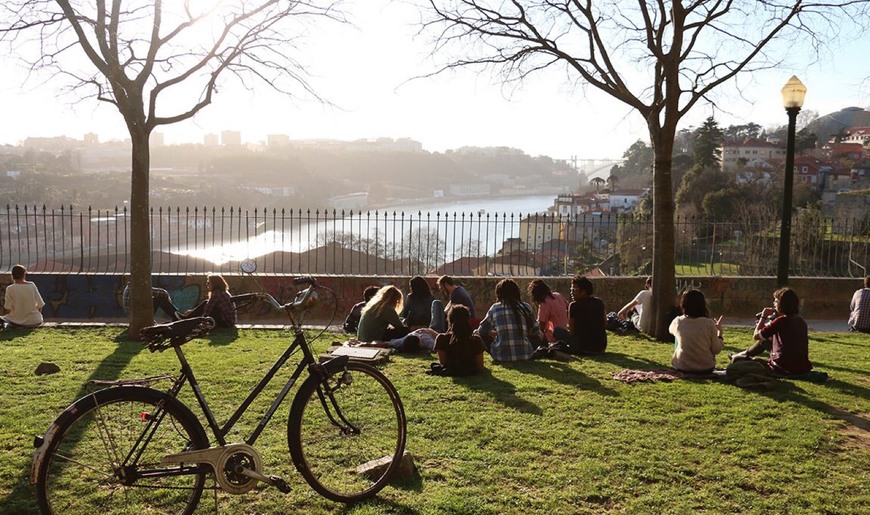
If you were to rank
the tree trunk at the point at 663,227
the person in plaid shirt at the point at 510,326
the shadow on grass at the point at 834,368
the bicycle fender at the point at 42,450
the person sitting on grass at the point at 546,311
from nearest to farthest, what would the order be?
the bicycle fender at the point at 42,450, the shadow on grass at the point at 834,368, the person in plaid shirt at the point at 510,326, the person sitting on grass at the point at 546,311, the tree trunk at the point at 663,227

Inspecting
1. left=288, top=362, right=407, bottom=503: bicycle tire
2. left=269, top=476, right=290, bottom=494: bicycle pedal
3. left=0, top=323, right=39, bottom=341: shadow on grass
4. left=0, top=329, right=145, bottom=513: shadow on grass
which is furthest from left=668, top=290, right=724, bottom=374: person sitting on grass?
A: left=0, top=323, right=39, bottom=341: shadow on grass

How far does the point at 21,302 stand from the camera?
1073 cm

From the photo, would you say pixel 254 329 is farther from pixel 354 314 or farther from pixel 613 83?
pixel 613 83

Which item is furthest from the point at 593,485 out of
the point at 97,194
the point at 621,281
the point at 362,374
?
the point at 97,194

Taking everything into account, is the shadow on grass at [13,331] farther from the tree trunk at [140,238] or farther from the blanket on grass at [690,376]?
the blanket on grass at [690,376]

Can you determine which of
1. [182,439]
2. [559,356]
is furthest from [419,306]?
[182,439]

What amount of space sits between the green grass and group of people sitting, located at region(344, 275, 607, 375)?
1.02ft

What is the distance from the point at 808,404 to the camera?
21.0 ft

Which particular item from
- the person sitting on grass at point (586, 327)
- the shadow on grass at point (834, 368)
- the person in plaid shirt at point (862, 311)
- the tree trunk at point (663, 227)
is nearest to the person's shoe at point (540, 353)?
the person sitting on grass at point (586, 327)

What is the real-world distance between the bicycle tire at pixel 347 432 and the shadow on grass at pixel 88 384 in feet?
3.77

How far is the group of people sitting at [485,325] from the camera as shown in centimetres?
746

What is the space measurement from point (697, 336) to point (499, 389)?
2201 mm

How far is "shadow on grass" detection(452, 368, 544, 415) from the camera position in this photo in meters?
6.17

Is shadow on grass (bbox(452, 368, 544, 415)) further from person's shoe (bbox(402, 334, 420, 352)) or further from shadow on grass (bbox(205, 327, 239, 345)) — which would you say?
shadow on grass (bbox(205, 327, 239, 345))
